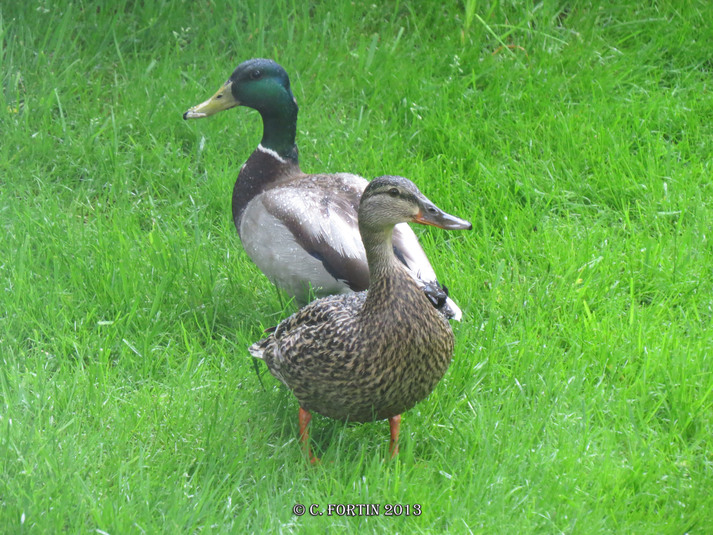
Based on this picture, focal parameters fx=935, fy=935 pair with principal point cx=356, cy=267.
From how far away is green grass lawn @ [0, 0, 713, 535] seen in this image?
3.07 metres

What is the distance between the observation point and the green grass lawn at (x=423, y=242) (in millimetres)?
3074

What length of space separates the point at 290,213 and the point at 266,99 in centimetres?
74

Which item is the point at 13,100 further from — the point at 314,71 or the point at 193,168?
the point at 314,71

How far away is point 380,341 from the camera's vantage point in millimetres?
3055

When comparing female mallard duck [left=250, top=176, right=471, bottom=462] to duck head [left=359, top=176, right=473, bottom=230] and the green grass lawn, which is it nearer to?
duck head [left=359, top=176, right=473, bottom=230]

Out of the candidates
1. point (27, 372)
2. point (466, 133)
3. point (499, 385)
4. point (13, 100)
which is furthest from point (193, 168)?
point (499, 385)

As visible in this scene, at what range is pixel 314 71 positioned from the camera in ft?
18.6

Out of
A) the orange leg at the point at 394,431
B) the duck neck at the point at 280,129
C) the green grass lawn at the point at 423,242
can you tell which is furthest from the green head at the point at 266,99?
the orange leg at the point at 394,431

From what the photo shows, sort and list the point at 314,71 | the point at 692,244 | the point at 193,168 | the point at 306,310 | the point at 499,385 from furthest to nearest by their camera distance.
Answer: the point at 314,71 → the point at 193,168 → the point at 692,244 → the point at 499,385 → the point at 306,310

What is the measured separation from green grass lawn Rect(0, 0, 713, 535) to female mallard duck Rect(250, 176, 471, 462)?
0.26 meters

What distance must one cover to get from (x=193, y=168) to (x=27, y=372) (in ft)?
6.16

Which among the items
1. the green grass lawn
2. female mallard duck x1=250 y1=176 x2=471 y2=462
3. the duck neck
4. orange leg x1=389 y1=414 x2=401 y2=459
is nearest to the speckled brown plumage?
female mallard duck x1=250 y1=176 x2=471 y2=462

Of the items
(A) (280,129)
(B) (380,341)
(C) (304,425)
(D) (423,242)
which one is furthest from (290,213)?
(B) (380,341)

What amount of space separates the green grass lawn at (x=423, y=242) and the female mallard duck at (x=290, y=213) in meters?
0.22
